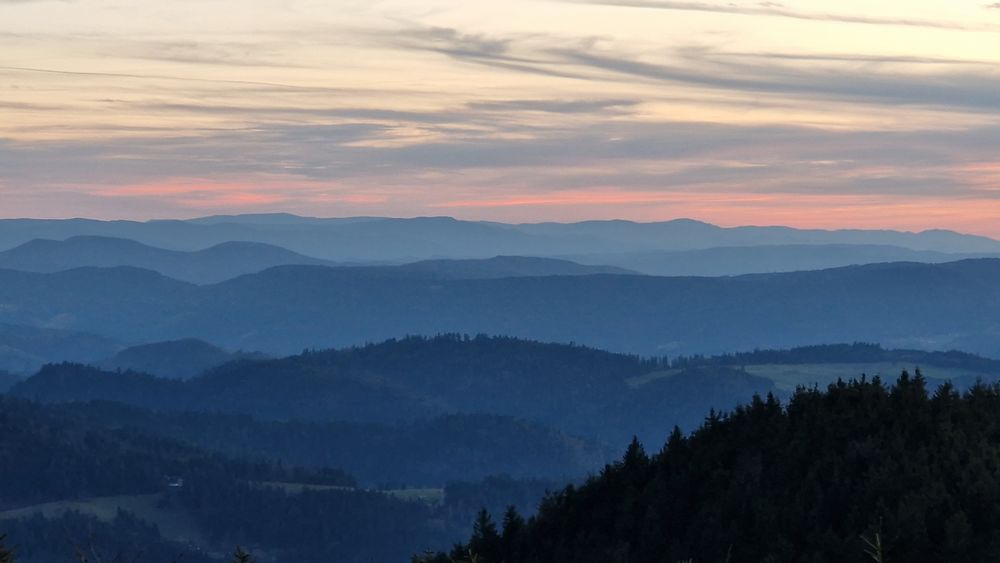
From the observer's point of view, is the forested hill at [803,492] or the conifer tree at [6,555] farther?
the forested hill at [803,492]

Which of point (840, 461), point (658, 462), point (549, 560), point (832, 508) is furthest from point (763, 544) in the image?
point (658, 462)

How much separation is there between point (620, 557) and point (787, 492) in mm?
5827

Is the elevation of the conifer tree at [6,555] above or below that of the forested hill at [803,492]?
above

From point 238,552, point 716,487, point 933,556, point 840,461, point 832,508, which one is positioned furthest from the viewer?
point 716,487

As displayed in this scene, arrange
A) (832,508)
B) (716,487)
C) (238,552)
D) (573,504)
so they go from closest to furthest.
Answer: (238,552)
(832,508)
(716,487)
(573,504)

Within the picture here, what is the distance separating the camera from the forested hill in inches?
1592

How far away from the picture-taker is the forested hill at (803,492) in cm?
4044

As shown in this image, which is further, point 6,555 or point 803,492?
point 803,492

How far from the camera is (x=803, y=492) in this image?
46.6 m

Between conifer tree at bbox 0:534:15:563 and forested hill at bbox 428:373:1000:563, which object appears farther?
forested hill at bbox 428:373:1000:563

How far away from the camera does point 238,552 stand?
29.5 m

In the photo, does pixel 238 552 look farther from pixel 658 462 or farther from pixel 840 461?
pixel 658 462

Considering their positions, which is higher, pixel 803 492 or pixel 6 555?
pixel 6 555

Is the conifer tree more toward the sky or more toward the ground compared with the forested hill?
more toward the sky
